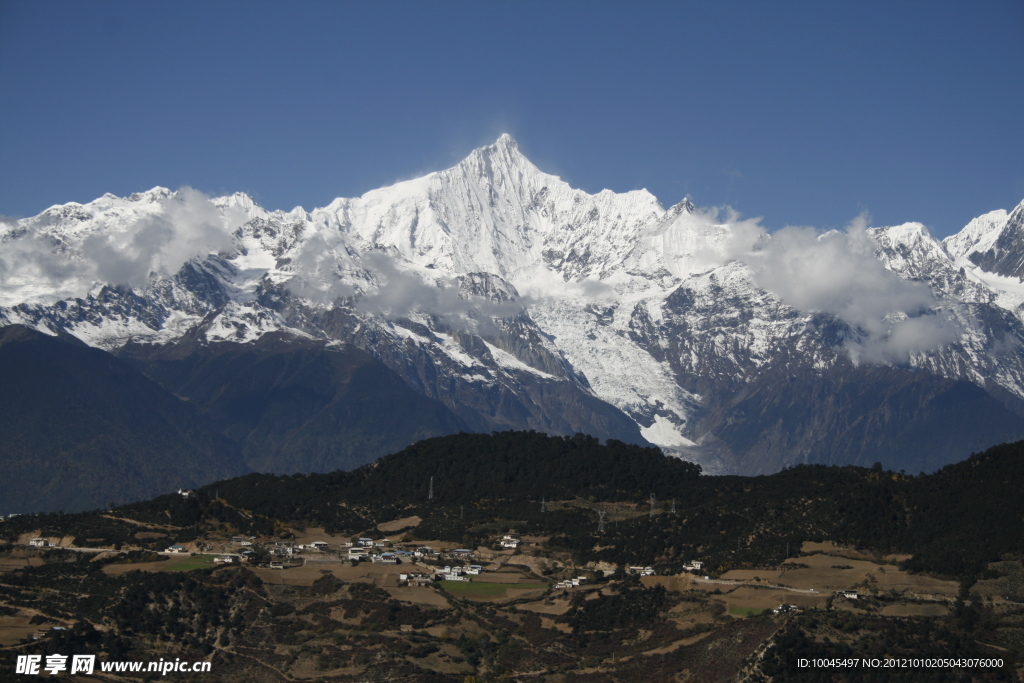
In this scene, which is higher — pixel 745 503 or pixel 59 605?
pixel 745 503

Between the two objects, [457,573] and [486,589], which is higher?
[457,573]

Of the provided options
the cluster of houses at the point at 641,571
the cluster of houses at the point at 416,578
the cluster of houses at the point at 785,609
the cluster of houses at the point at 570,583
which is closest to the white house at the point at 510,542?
the cluster of houses at the point at 641,571

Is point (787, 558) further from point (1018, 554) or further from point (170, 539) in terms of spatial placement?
point (170, 539)

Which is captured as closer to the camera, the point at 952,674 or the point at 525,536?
the point at 952,674

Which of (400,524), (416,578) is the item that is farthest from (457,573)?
(400,524)

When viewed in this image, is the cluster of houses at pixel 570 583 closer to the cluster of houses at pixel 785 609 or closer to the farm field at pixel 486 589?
the farm field at pixel 486 589

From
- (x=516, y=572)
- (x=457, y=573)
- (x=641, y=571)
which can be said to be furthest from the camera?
(x=516, y=572)

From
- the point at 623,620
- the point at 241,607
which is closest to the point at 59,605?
the point at 241,607

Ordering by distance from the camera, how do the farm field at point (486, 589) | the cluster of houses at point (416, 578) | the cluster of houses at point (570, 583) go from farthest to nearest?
the cluster of houses at point (570, 583) < the cluster of houses at point (416, 578) < the farm field at point (486, 589)

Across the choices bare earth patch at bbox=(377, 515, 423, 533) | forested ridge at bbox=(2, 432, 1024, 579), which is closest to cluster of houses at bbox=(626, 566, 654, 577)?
forested ridge at bbox=(2, 432, 1024, 579)

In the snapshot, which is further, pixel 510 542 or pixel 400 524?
pixel 400 524

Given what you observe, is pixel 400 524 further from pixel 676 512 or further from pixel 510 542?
pixel 676 512
